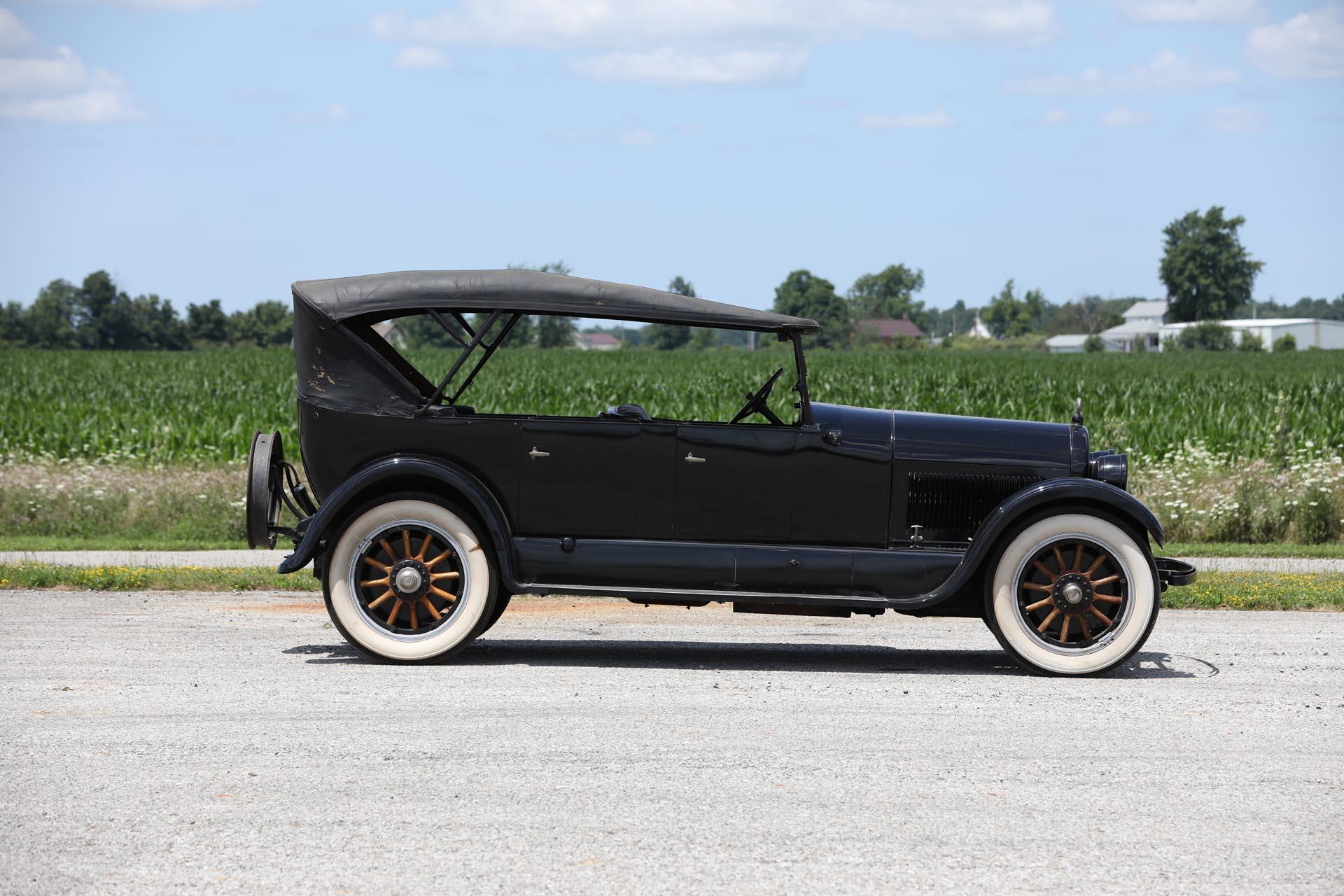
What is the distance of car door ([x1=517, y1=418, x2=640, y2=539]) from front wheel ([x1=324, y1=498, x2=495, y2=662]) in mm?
465

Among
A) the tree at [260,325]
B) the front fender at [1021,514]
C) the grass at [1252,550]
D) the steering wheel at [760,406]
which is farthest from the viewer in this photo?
the tree at [260,325]

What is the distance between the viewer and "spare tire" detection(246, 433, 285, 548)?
7.65m

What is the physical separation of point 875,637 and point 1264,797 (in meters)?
4.10

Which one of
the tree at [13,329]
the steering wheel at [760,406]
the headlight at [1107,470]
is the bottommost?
the headlight at [1107,470]

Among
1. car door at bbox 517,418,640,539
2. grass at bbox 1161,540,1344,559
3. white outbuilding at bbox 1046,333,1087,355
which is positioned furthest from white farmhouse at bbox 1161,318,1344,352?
car door at bbox 517,418,640,539

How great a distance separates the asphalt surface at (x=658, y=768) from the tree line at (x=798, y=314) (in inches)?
2107

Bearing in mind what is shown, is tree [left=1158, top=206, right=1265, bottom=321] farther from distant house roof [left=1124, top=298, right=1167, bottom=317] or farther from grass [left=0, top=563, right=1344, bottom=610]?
grass [left=0, top=563, right=1344, bottom=610]

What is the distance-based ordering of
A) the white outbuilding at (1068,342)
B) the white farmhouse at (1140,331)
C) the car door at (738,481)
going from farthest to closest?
the white outbuilding at (1068,342)
the white farmhouse at (1140,331)
the car door at (738,481)

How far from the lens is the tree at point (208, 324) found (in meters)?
103

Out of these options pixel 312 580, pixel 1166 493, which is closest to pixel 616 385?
pixel 1166 493

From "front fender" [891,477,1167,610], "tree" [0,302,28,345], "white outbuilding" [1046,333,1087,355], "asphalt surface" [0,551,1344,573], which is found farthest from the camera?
"white outbuilding" [1046,333,1087,355]

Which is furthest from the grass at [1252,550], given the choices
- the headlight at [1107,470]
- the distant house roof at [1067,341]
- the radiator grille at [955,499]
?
the distant house roof at [1067,341]

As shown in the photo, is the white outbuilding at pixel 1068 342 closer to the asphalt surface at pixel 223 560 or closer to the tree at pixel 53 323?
the tree at pixel 53 323

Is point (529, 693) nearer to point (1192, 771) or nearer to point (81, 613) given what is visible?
point (1192, 771)
